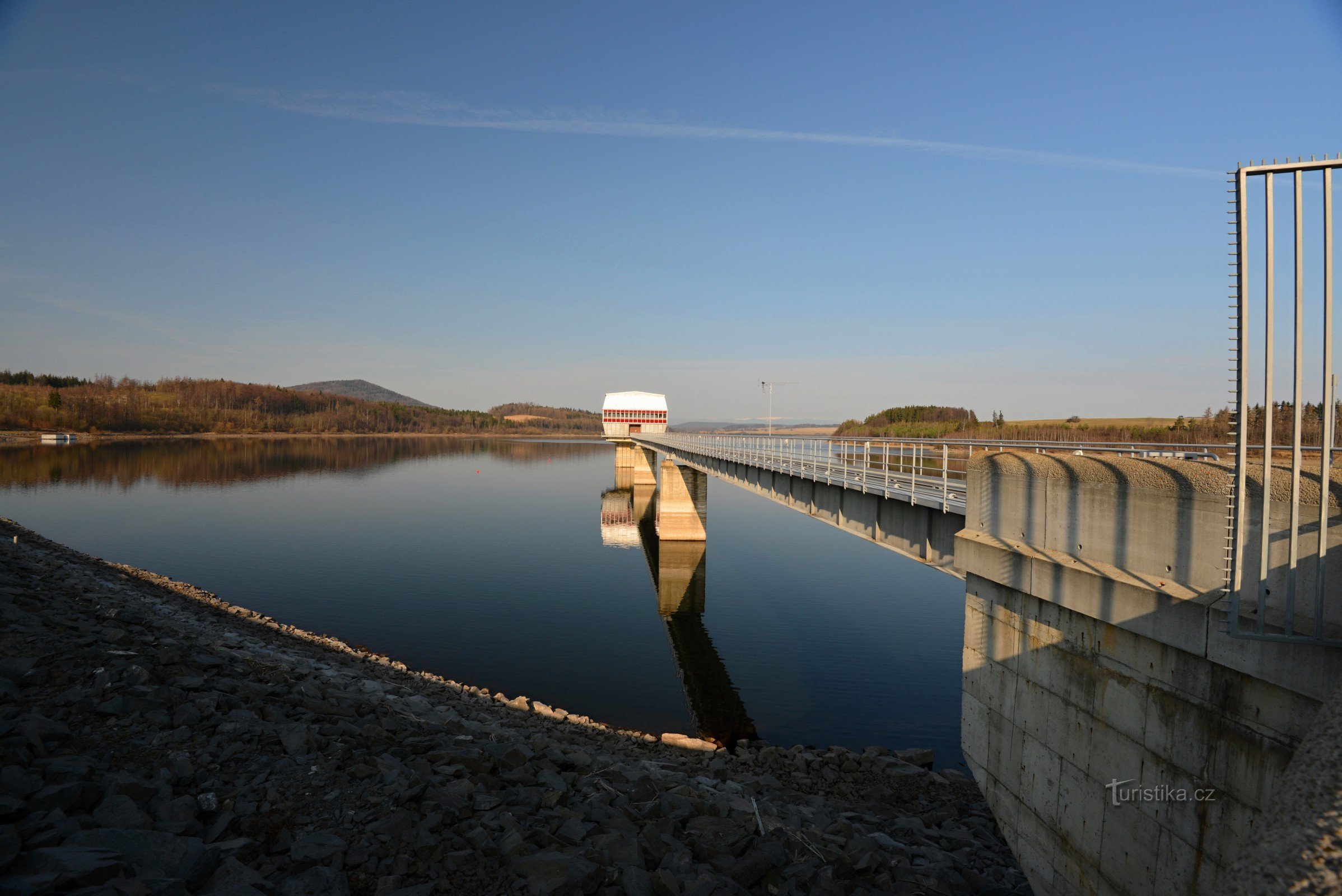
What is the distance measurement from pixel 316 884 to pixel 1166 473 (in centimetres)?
895

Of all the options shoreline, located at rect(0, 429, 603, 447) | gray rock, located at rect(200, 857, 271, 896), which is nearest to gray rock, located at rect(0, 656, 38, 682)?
gray rock, located at rect(200, 857, 271, 896)

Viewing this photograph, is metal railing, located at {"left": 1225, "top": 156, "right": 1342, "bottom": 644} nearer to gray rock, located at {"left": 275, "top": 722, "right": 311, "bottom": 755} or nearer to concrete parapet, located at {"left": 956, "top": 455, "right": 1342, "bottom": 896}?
concrete parapet, located at {"left": 956, "top": 455, "right": 1342, "bottom": 896}

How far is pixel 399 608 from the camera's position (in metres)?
24.5

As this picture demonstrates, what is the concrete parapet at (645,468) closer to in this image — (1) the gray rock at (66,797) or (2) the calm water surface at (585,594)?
(2) the calm water surface at (585,594)

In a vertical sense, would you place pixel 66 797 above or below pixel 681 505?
above

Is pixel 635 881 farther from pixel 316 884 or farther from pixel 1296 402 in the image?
pixel 1296 402

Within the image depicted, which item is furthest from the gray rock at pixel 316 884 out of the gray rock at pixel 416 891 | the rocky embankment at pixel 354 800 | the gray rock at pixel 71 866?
the gray rock at pixel 71 866

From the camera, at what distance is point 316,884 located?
567 centimetres

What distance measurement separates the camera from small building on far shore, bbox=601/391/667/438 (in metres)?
83.8

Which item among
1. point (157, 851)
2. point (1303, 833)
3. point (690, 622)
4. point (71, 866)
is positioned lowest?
point (690, 622)

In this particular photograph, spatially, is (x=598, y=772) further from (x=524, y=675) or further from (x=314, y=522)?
(x=314, y=522)

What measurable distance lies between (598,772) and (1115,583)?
7256 mm

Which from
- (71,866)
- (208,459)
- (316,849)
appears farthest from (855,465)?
(208,459)

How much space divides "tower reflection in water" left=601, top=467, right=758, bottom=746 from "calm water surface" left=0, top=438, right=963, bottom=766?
0.11m
